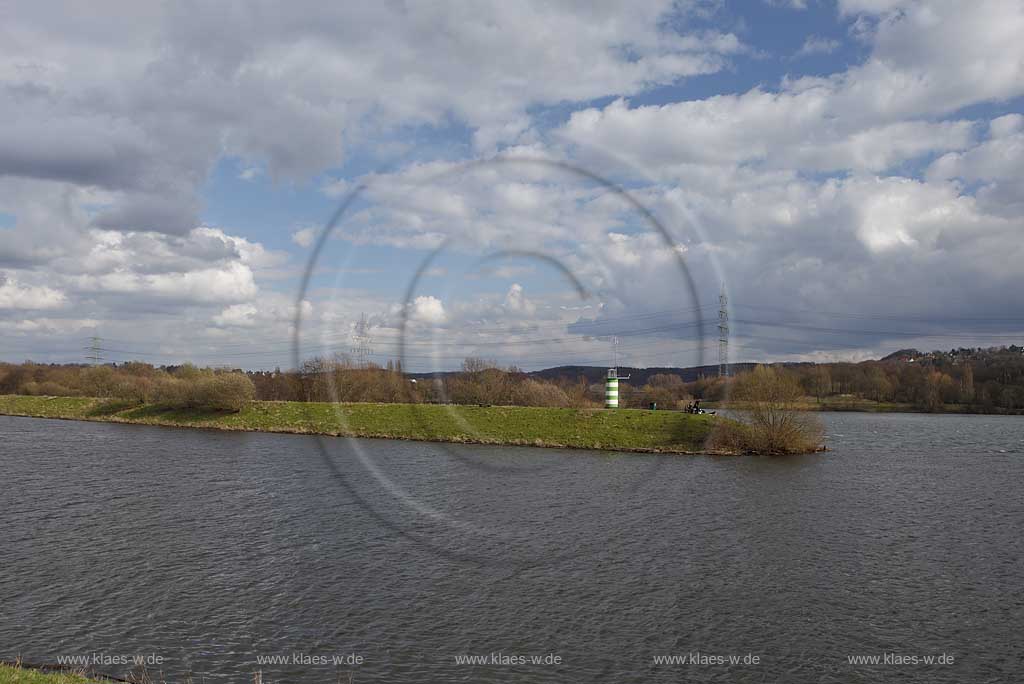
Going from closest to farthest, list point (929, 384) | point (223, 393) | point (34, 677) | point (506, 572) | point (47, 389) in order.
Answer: point (34, 677)
point (506, 572)
point (223, 393)
point (47, 389)
point (929, 384)

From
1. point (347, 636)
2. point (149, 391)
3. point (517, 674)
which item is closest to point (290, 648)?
point (347, 636)

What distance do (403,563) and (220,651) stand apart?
8.41 metres

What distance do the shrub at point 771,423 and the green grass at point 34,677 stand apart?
5581 centimetres

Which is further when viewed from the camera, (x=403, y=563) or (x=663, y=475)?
(x=663, y=475)

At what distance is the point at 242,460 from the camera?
2026 inches

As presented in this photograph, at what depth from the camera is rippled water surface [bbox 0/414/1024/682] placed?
17.5 m

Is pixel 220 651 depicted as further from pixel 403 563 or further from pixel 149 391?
pixel 149 391

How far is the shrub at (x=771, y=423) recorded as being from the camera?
6153cm

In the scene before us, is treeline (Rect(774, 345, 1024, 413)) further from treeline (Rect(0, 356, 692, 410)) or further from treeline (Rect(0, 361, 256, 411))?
treeline (Rect(0, 361, 256, 411))

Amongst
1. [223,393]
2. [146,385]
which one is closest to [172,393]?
[146,385]

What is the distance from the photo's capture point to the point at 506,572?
2422 cm

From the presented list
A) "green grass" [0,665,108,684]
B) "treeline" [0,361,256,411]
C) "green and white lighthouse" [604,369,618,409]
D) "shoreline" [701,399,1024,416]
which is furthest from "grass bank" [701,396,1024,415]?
"green grass" [0,665,108,684]

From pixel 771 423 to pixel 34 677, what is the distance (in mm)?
57941

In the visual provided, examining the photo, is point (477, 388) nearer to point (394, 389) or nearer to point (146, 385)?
point (394, 389)
